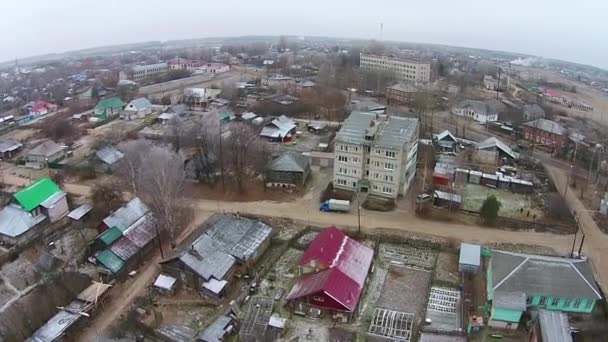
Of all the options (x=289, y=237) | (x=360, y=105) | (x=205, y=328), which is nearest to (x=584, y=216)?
(x=289, y=237)

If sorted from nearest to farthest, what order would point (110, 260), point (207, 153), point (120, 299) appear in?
point (120, 299)
point (110, 260)
point (207, 153)

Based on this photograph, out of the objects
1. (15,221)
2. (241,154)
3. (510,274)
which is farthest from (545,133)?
(15,221)

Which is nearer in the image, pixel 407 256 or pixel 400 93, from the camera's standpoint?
pixel 407 256

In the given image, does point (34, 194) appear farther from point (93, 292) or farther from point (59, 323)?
point (59, 323)

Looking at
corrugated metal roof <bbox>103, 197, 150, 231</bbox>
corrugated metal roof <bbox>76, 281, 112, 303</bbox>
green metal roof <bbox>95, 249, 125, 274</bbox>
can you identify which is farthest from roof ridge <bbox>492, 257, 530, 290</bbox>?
corrugated metal roof <bbox>103, 197, 150, 231</bbox>

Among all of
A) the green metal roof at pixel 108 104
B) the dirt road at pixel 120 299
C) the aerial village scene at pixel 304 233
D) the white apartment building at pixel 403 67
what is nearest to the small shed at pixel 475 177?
the aerial village scene at pixel 304 233

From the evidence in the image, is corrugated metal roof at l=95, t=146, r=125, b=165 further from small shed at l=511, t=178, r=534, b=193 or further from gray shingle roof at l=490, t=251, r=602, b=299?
small shed at l=511, t=178, r=534, b=193

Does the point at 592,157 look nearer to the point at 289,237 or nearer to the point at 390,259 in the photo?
the point at 390,259
